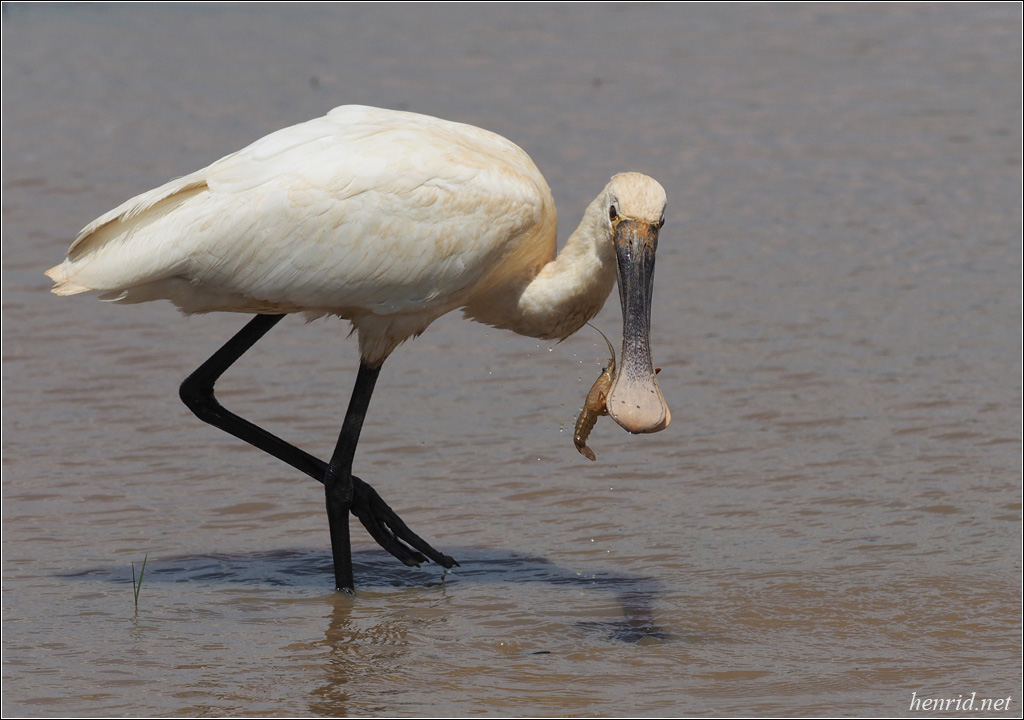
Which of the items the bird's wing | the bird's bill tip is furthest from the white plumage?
the bird's bill tip

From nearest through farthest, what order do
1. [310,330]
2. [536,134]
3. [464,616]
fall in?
[464,616] < [310,330] < [536,134]

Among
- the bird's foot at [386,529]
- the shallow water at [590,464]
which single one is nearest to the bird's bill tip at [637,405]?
the shallow water at [590,464]

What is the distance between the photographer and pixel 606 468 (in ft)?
27.2

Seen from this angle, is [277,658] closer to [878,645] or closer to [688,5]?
[878,645]

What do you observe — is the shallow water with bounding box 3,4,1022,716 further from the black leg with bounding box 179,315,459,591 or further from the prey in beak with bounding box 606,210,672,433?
the prey in beak with bounding box 606,210,672,433

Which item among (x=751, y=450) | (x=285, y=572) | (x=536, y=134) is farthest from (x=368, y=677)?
(x=536, y=134)

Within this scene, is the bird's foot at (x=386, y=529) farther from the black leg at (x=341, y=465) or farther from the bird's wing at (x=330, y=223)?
the bird's wing at (x=330, y=223)

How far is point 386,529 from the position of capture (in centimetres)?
731

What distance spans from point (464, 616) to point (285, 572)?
3.06 ft

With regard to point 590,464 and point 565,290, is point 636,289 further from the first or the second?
point 590,464

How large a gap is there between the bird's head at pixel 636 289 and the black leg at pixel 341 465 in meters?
1.10

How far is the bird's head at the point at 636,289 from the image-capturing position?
6.58 m

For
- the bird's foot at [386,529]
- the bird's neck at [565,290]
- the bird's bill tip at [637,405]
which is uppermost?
the bird's neck at [565,290]

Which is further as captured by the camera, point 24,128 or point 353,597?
point 24,128
